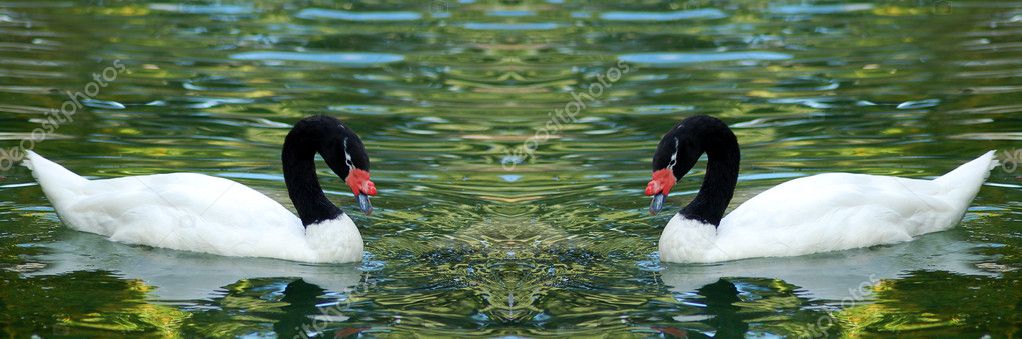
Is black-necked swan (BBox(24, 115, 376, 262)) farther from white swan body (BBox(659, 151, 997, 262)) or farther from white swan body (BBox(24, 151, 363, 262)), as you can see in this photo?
white swan body (BBox(659, 151, 997, 262))

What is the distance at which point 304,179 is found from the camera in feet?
37.8

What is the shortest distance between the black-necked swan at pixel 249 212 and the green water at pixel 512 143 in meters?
0.15

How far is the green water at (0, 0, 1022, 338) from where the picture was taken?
9.95 m

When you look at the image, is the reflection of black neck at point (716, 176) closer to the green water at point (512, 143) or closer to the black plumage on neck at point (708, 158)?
the black plumage on neck at point (708, 158)

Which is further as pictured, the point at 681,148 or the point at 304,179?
the point at 304,179

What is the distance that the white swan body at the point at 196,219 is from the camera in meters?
11.4

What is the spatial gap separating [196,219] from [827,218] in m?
4.51

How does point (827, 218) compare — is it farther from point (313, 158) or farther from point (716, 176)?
point (313, 158)

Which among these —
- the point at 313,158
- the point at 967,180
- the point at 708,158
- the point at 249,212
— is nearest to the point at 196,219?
the point at 249,212

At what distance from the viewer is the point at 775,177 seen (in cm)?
1396

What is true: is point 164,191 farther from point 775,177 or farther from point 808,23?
point 808,23

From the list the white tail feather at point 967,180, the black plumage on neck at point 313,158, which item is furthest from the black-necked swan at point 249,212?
the white tail feather at point 967,180

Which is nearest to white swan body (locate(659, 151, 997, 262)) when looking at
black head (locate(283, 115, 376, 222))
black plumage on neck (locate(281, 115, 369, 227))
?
black head (locate(283, 115, 376, 222))

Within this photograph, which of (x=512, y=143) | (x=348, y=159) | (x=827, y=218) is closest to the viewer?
(x=348, y=159)
